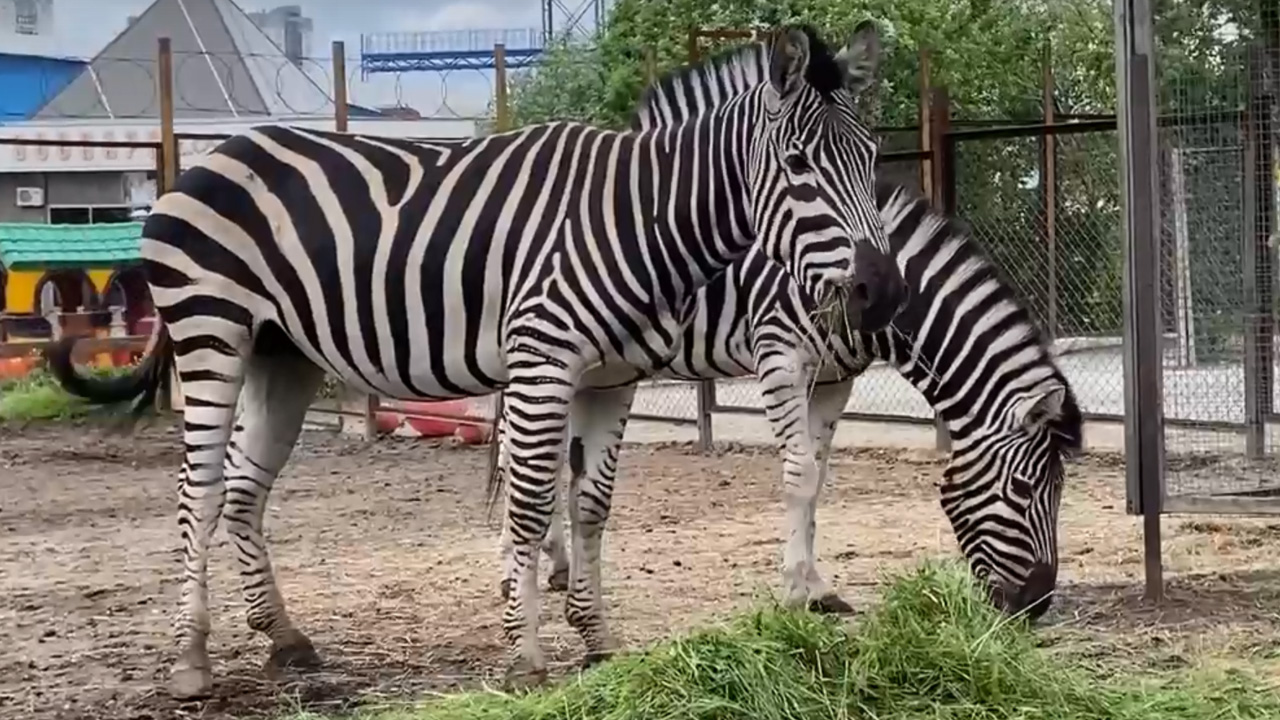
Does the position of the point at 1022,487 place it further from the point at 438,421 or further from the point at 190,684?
the point at 438,421

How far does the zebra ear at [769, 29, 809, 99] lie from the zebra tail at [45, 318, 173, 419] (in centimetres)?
258

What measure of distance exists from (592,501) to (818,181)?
1.48 meters

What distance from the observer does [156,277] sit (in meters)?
5.40

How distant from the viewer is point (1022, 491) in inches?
225

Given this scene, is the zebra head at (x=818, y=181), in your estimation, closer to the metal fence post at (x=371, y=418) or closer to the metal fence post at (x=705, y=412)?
the metal fence post at (x=705, y=412)

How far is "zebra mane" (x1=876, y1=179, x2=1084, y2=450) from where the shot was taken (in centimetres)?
598

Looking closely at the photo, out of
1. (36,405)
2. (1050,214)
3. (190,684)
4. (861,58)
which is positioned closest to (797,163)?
(861,58)

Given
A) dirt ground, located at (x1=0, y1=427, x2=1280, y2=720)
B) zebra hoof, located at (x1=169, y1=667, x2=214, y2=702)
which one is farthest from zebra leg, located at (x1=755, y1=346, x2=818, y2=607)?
zebra hoof, located at (x1=169, y1=667, x2=214, y2=702)

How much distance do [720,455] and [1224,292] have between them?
204 inches

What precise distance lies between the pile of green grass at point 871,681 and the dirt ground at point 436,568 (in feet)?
2.12

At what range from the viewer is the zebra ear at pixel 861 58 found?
515 cm

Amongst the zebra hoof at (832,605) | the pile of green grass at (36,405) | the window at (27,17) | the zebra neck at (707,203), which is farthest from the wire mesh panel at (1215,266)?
the window at (27,17)

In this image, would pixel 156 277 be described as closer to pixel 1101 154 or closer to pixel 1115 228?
pixel 1115 228

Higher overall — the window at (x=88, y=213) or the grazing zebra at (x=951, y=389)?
the window at (x=88, y=213)
